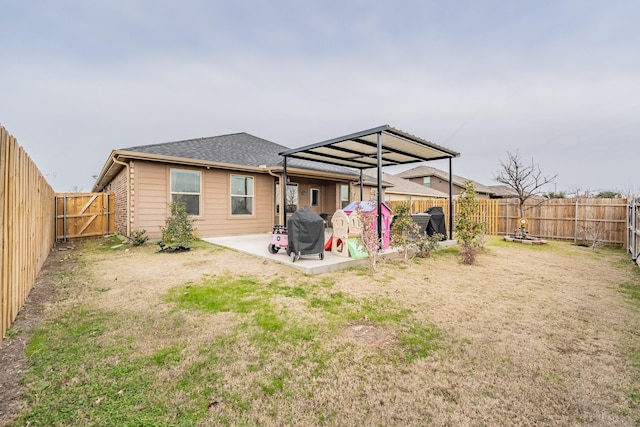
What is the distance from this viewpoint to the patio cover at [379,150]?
645 cm

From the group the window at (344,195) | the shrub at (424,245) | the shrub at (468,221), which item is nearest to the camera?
the shrub at (468,221)

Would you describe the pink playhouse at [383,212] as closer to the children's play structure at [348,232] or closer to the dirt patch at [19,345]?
the children's play structure at [348,232]

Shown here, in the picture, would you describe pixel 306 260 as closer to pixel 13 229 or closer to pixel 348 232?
pixel 348 232

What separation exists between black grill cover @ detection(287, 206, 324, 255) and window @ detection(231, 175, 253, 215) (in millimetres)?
4782

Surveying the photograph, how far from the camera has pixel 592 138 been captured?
1795 cm

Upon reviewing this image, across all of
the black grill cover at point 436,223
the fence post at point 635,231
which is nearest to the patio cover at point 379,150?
the black grill cover at point 436,223

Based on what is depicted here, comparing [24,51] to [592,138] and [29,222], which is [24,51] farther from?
[592,138]

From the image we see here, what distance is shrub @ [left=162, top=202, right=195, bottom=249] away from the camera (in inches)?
278

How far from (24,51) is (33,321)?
1213 cm

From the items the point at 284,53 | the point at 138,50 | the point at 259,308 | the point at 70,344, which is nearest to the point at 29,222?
the point at 70,344

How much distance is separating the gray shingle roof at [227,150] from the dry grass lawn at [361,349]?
188 inches

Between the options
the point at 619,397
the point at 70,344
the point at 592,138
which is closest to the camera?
the point at 619,397

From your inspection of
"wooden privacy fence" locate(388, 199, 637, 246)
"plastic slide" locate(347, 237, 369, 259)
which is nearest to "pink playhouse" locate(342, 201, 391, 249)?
"plastic slide" locate(347, 237, 369, 259)

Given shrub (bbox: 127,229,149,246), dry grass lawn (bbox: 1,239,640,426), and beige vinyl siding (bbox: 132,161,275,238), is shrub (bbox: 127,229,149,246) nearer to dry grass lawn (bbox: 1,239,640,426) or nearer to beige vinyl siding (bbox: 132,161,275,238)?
beige vinyl siding (bbox: 132,161,275,238)
